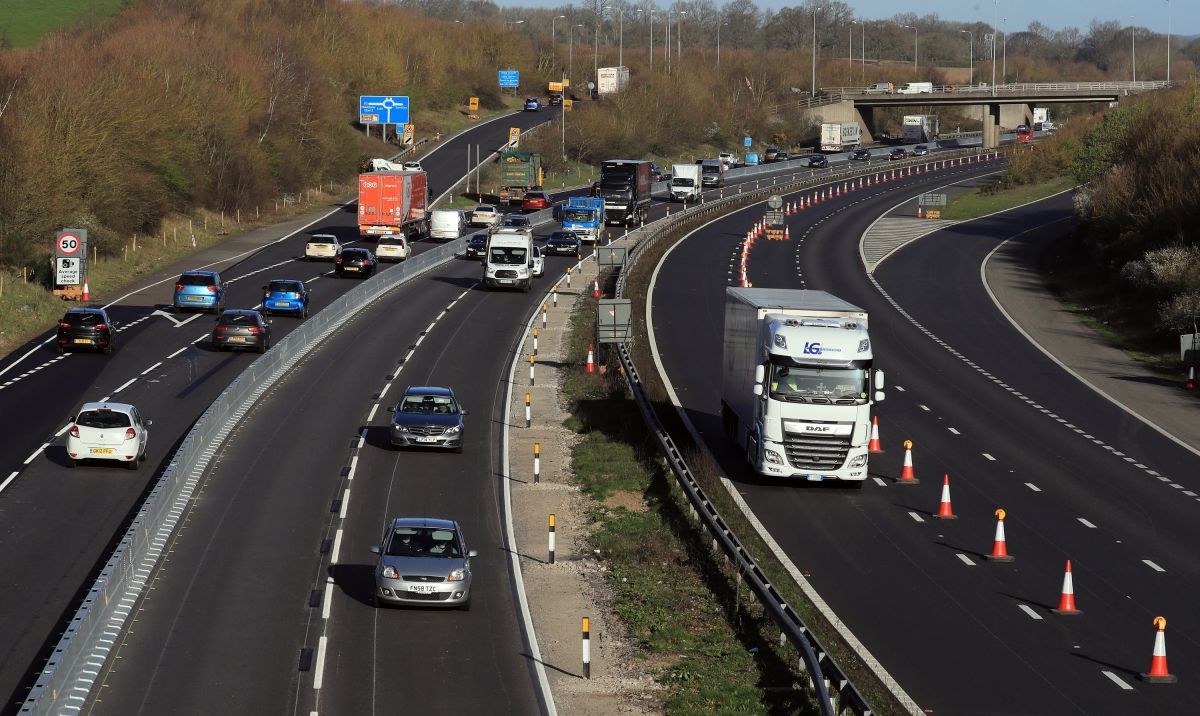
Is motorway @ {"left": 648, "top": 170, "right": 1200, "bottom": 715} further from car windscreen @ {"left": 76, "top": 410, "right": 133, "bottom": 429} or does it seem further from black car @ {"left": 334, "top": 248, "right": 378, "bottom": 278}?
black car @ {"left": 334, "top": 248, "right": 378, "bottom": 278}

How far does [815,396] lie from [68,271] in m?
38.3

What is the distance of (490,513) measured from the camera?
3058 centimetres

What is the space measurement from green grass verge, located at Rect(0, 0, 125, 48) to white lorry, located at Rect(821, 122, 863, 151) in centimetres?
7311

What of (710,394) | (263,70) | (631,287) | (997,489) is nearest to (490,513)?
(997,489)

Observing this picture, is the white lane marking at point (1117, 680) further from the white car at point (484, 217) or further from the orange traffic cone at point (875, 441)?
the white car at point (484, 217)

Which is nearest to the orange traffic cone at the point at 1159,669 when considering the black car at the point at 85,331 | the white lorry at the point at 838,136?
the black car at the point at 85,331

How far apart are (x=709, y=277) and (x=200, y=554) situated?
4710 centimetres

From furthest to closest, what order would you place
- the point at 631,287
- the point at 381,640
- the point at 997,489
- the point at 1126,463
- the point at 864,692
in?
the point at 631,287
the point at 1126,463
the point at 997,489
the point at 381,640
the point at 864,692

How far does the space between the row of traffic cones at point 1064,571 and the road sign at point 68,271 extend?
3548cm

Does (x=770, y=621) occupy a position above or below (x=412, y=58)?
below

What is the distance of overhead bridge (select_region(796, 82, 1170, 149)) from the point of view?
502 ft

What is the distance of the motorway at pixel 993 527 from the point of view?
2080cm

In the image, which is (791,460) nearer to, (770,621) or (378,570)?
(770,621)

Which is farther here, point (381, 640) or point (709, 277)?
point (709, 277)
